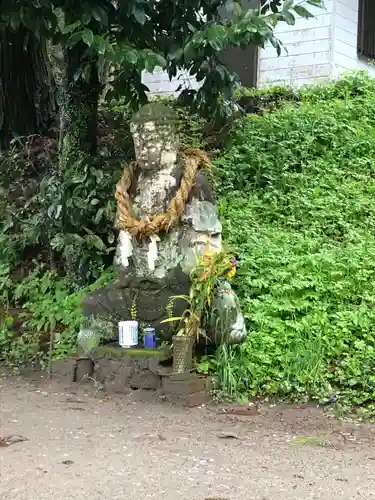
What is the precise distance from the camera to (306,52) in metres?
9.47

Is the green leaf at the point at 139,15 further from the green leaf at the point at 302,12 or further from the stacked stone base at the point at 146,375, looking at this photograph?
the stacked stone base at the point at 146,375

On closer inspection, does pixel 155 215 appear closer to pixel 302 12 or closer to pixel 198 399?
pixel 198 399

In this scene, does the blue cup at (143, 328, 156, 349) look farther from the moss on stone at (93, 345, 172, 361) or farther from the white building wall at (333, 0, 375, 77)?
the white building wall at (333, 0, 375, 77)

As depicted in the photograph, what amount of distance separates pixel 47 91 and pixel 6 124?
75 centimetres

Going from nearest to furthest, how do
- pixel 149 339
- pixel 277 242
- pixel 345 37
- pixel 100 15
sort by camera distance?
1. pixel 149 339
2. pixel 100 15
3. pixel 277 242
4. pixel 345 37

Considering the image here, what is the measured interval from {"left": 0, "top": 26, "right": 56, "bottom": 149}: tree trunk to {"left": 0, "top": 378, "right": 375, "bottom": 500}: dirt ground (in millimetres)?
4357

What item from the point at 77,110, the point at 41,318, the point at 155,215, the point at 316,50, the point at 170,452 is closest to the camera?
the point at 170,452

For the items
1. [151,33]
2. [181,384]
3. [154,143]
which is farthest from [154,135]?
[181,384]

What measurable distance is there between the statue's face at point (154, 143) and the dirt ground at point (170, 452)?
5.41ft

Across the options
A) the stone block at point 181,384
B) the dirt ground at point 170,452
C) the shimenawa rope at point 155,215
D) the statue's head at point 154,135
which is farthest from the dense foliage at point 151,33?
the dirt ground at point 170,452

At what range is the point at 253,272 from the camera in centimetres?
538

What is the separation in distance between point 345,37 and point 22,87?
465cm

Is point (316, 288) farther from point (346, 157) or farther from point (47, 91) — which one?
point (47, 91)

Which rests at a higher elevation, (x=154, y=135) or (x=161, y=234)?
(x=154, y=135)
